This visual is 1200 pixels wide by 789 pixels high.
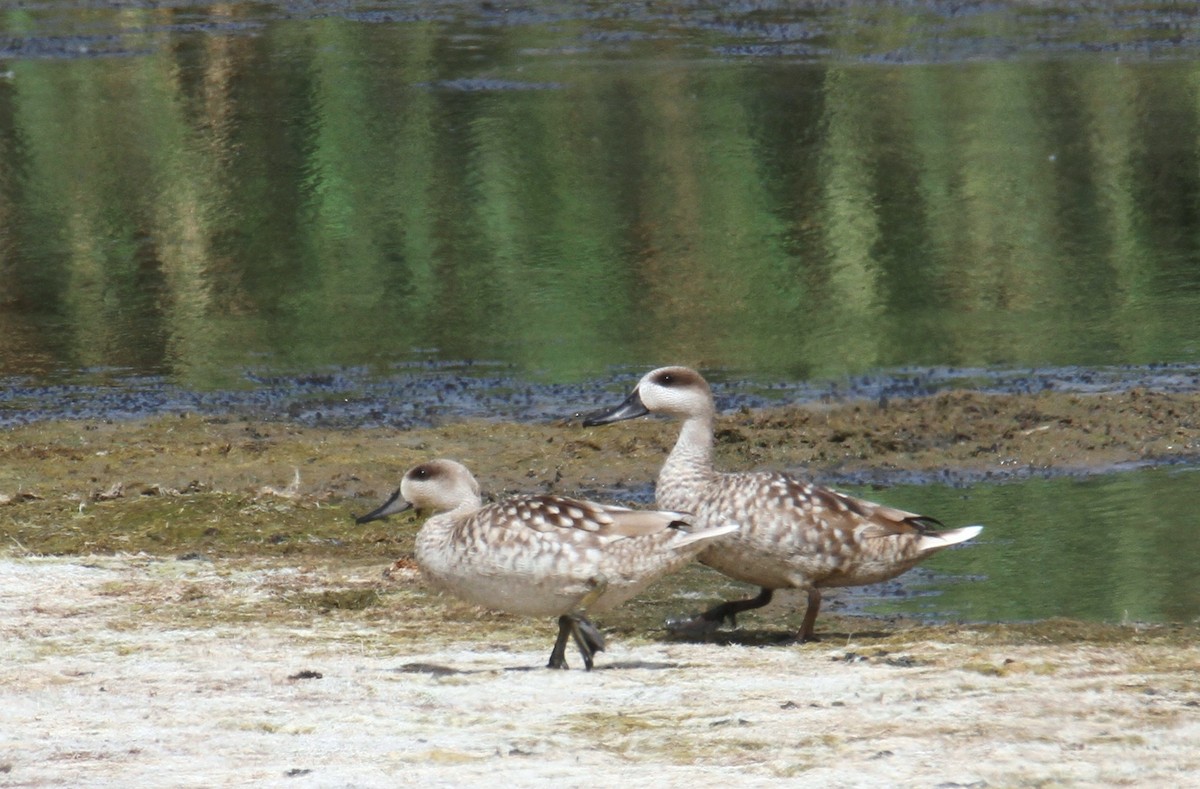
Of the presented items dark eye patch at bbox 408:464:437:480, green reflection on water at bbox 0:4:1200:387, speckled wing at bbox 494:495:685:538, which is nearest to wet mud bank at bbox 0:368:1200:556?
green reflection on water at bbox 0:4:1200:387

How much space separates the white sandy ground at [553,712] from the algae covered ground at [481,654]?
0.05ft

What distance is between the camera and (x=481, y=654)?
293 inches

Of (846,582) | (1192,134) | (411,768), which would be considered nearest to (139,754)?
(411,768)

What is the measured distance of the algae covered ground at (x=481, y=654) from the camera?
5.79 metres

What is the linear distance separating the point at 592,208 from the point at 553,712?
14.1m

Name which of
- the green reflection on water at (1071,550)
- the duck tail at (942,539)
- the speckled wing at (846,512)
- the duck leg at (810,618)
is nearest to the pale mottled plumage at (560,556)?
the speckled wing at (846,512)

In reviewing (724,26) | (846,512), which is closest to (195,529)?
(846,512)

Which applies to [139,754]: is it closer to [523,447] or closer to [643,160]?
[523,447]

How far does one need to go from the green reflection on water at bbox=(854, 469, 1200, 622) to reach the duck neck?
1117 millimetres

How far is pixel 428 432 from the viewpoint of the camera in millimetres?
11828

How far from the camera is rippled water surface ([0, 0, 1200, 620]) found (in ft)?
42.3

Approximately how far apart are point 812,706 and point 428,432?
5.73 metres

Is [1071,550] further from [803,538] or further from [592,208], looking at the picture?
[592,208]

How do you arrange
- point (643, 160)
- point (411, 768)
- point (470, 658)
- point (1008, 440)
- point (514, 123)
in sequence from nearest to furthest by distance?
point (411, 768), point (470, 658), point (1008, 440), point (643, 160), point (514, 123)
